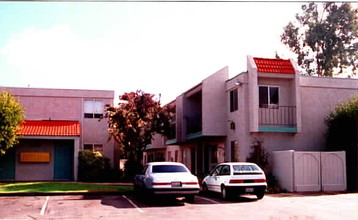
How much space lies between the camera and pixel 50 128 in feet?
89.3

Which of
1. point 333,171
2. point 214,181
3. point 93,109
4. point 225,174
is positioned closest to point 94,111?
point 93,109

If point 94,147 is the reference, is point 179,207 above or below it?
below

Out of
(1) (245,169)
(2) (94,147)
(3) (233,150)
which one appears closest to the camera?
(1) (245,169)

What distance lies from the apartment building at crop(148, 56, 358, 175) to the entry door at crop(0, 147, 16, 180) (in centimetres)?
1129

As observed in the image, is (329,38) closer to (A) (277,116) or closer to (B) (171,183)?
(A) (277,116)

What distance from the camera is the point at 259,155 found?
22.6 meters

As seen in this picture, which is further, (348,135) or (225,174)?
(348,135)

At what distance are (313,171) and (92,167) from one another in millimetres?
12885

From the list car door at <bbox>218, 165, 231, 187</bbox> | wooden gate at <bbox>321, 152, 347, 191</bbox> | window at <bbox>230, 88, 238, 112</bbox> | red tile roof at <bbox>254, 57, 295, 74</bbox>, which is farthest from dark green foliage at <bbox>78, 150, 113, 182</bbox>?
wooden gate at <bbox>321, 152, 347, 191</bbox>

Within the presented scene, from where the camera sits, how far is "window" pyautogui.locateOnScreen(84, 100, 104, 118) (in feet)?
97.3

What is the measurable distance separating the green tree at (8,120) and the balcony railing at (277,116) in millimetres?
12843

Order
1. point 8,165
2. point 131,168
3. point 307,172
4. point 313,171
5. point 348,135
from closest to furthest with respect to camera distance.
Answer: point 307,172 < point 313,171 < point 348,135 < point 8,165 < point 131,168

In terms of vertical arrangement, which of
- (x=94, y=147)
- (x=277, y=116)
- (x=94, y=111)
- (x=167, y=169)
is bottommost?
(x=167, y=169)

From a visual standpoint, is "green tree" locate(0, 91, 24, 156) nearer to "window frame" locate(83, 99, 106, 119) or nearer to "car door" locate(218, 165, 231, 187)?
"window frame" locate(83, 99, 106, 119)
